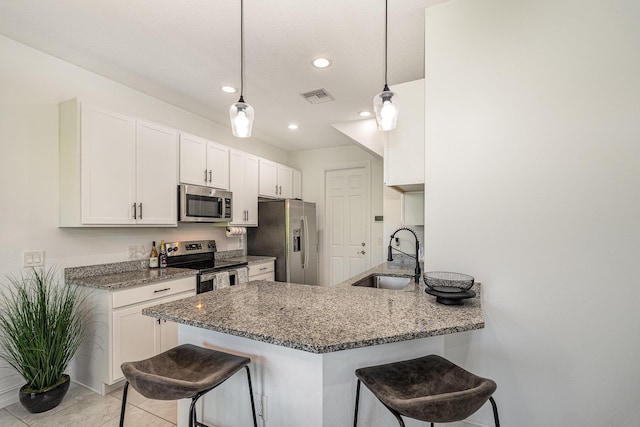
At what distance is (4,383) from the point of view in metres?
2.12

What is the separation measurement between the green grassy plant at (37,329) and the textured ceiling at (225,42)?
171 centimetres

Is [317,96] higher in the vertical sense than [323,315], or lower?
higher

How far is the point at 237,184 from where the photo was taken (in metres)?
3.82

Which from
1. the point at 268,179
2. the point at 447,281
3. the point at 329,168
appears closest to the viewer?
the point at 447,281

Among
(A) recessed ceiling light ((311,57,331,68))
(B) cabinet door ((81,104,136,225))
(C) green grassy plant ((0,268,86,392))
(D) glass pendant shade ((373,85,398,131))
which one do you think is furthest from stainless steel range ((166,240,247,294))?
(D) glass pendant shade ((373,85,398,131))

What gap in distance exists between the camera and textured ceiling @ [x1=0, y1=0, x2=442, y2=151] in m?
1.86

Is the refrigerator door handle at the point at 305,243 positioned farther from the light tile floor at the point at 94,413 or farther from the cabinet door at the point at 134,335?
the light tile floor at the point at 94,413

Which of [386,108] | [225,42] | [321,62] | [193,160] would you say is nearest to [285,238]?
[193,160]

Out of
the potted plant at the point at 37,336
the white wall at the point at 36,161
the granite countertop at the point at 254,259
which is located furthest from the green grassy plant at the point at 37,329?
the granite countertop at the point at 254,259

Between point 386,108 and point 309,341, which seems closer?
point 309,341

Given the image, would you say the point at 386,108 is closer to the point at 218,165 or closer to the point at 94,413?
the point at 218,165

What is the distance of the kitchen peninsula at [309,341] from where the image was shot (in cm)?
113

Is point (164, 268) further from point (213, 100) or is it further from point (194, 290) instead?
point (213, 100)

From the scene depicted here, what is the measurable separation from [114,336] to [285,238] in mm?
2178
